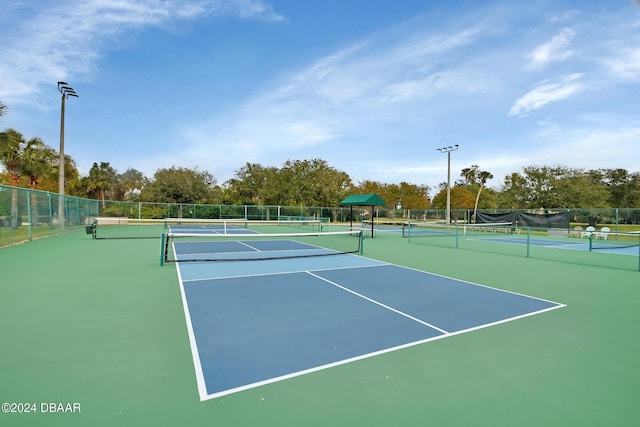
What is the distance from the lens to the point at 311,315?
15.9ft

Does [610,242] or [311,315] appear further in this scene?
[610,242]

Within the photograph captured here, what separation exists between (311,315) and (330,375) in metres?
1.80

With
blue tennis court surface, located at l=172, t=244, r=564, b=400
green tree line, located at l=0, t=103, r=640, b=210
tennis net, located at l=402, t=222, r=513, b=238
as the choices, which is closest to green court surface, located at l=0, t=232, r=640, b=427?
blue tennis court surface, located at l=172, t=244, r=564, b=400

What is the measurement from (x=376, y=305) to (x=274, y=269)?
3860mm

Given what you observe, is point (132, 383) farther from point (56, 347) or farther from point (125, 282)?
point (125, 282)

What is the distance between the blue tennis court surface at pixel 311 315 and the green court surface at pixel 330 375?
189 millimetres

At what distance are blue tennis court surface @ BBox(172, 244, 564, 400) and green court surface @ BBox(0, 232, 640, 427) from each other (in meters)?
0.19

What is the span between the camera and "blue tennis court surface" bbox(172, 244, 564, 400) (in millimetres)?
3322

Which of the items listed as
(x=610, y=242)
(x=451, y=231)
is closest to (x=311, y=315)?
(x=610, y=242)

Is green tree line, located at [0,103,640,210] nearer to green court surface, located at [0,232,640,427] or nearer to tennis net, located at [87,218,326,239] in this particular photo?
tennis net, located at [87,218,326,239]

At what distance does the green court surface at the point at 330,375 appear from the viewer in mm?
2459

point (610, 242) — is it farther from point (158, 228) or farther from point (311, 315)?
point (158, 228)

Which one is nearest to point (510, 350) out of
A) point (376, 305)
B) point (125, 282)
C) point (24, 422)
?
point (376, 305)

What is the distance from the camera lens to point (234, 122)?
27.9m
